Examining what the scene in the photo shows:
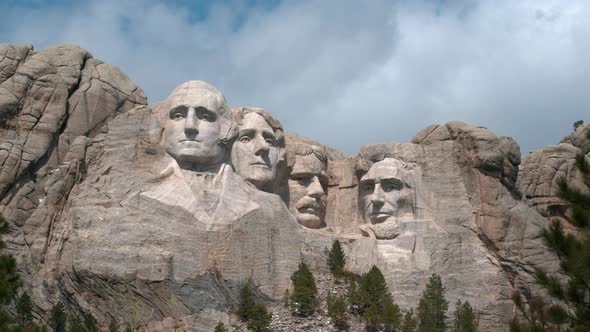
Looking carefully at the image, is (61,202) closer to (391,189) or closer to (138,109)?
(138,109)

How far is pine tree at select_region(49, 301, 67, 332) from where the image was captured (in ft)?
94.1

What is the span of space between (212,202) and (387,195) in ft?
12.5

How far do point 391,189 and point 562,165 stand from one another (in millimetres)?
3902

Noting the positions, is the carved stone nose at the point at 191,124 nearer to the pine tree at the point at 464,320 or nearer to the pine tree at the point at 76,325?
the pine tree at the point at 76,325

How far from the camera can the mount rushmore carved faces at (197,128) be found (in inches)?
1194

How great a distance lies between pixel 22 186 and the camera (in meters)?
30.3

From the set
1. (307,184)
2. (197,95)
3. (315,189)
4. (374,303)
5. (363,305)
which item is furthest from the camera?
(307,184)

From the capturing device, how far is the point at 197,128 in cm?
3038

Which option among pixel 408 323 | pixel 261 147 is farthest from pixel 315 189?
pixel 408 323

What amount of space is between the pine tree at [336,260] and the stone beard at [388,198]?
0.96m

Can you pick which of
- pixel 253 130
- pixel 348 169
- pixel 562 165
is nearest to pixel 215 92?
pixel 253 130

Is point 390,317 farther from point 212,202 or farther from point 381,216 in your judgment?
point 212,202

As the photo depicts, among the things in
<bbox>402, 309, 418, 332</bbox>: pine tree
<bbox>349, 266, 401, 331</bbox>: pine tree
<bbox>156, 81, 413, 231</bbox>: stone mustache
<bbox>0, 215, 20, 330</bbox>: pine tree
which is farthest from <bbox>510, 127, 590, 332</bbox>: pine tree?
<bbox>0, 215, 20, 330</bbox>: pine tree

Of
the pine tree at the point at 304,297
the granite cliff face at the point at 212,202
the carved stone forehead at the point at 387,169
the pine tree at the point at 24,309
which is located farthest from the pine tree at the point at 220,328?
the carved stone forehead at the point at 387,169
